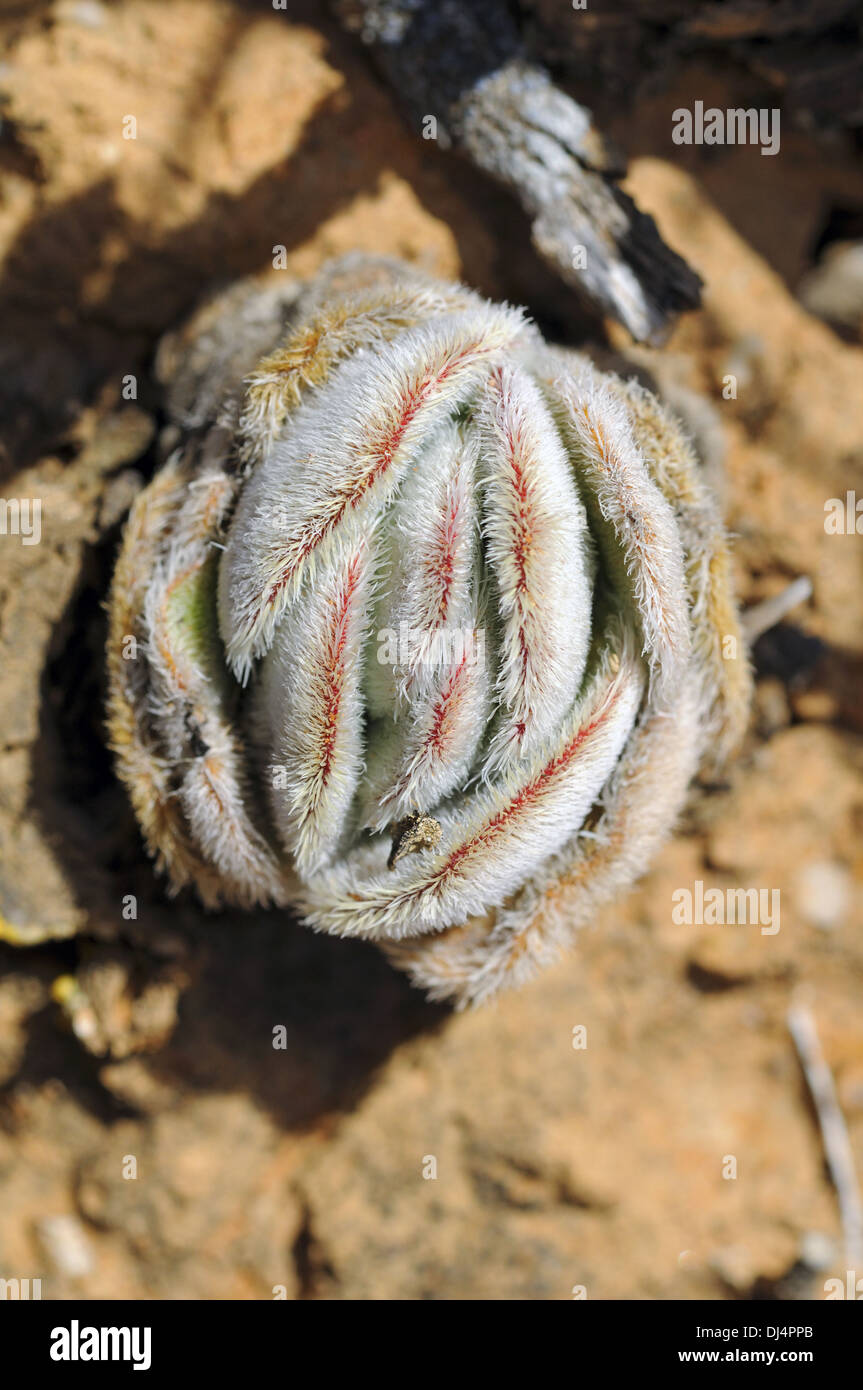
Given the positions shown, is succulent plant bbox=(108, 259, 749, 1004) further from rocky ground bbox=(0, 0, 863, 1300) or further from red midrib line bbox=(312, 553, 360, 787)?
rocky ground bbox=(0, 0, 863, 1300)

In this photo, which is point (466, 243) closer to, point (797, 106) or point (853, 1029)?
point (797, 106)

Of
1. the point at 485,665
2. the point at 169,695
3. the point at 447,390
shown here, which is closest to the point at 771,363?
the point at 447,390

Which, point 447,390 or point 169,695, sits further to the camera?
point 169,695

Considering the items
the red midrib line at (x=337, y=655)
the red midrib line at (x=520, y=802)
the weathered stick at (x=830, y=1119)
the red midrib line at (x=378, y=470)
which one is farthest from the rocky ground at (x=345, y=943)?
the red midrib line at (x=520, y=802)

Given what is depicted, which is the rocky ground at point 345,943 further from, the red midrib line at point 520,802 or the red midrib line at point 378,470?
the red midrib line at point 520,802

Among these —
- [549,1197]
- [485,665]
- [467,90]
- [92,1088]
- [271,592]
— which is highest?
[467,90]

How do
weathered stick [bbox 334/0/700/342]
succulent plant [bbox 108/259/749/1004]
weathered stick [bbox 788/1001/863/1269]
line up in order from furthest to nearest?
weathered stick [bbox 788/1001/863/1269], weathered stick [bbox 334/0/700/342], succulent plant [bbox 108/259/749/1004]

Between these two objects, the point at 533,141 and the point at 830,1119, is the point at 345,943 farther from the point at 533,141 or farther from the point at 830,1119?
the point at 533,141

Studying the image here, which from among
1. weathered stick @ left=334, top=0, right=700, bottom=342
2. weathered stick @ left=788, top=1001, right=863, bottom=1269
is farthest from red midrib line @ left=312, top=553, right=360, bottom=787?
weathered stick @ left=788, top=1001, right=863, bottom=1269
